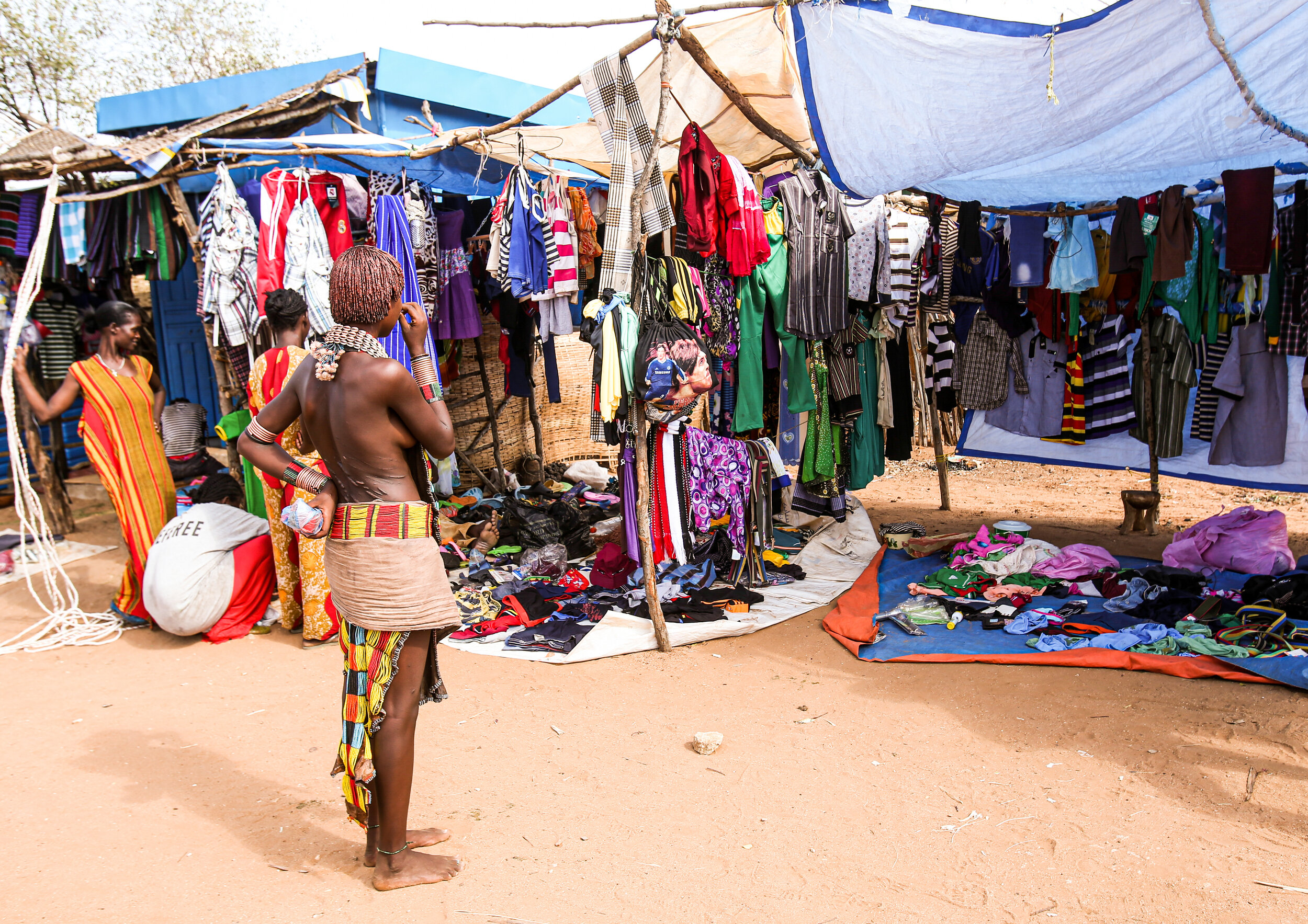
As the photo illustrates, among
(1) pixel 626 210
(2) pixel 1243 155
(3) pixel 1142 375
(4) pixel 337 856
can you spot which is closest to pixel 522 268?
(1) pixel 626 210

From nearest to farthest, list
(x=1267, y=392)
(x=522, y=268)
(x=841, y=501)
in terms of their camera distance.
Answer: (x=522, y=268), (x=1267, y=392), (x=841, y=501)

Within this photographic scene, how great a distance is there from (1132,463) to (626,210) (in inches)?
218

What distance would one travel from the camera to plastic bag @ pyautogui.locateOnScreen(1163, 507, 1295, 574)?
5328mm

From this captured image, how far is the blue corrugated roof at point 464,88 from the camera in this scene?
377 inches

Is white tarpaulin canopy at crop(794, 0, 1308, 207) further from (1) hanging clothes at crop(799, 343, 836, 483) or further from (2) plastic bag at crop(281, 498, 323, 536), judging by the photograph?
(2) plastic bag at crop(281, 498, 323, 536)

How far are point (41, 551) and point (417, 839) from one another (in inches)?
141

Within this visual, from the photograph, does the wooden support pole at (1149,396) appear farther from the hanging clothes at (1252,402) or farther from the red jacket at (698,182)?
the red jacket at (698,182)

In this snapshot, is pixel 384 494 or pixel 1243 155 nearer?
pixel 384 494

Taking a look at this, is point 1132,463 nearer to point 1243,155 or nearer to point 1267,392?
point 1267,392

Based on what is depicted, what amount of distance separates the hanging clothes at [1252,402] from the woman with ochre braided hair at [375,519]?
20.6 ft

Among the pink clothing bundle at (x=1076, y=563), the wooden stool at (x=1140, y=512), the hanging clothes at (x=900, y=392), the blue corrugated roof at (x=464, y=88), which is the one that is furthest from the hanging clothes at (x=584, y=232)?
the wooden stool at (x=1140, y=512)

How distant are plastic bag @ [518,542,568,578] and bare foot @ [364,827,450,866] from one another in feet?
10.1

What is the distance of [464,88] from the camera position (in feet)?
32.8

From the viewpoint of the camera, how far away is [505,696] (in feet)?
13.8
